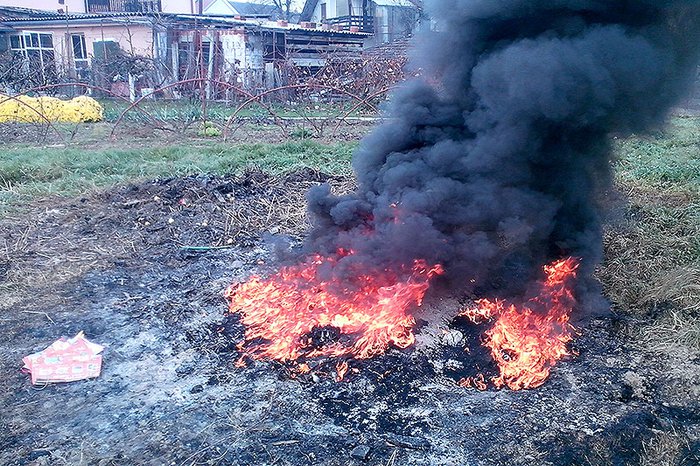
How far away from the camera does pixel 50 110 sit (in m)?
17.2

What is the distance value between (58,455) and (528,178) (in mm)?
4654

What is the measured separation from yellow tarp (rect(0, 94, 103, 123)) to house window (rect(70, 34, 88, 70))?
1032 centimetres

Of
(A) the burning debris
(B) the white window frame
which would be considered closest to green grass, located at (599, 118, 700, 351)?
(A) the burning debris

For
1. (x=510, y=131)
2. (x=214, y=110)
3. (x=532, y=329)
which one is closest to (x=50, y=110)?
(x=214, y=110)

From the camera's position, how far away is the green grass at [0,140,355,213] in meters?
9.75

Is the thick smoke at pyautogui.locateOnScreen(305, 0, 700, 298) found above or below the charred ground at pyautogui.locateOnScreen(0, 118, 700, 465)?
above

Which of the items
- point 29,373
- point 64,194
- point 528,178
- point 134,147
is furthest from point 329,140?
point 29,373

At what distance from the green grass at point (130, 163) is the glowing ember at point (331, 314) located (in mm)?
5372

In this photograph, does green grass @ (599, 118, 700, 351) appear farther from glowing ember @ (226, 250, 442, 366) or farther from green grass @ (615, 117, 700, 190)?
glowing ember @ (226, 250, 442, 366)

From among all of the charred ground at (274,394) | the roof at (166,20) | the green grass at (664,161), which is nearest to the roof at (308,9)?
the roof at (166,20)

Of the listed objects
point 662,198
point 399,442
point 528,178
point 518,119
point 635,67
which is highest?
point 635,67

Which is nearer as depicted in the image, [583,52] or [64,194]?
[583,52]

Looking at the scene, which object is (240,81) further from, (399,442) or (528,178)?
(399,442)

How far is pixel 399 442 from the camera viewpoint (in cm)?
382
